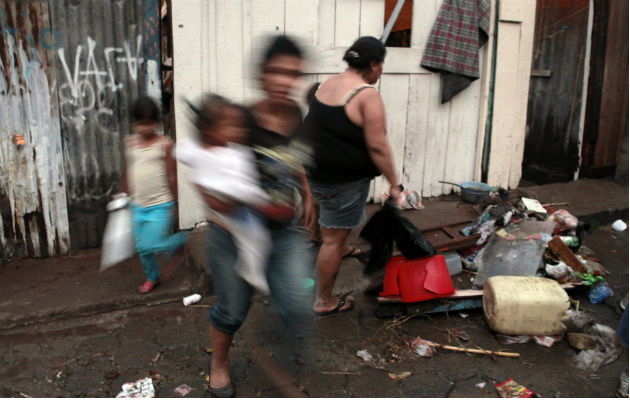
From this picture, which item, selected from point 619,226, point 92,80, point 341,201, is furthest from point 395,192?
point 619,226

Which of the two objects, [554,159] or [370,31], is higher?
[370,31]

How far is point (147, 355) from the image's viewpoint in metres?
3.38

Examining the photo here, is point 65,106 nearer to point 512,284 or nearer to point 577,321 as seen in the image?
point 512,284

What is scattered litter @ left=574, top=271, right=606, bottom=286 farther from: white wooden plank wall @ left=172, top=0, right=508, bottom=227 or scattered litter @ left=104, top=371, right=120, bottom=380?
scattered litter @ left=104, top=371, right=120, bottom=380

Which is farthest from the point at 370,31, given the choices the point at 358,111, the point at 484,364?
the point at 484,364

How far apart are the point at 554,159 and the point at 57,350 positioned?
20.5 feet

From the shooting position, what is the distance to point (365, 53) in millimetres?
3348

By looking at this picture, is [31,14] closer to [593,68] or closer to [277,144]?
[277,144]

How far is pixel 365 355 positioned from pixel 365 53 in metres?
1.84

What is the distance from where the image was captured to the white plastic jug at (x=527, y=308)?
358 cm

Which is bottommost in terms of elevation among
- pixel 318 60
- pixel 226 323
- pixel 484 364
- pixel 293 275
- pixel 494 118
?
pixel 484 364

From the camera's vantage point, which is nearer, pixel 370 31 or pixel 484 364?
pixel 484 364

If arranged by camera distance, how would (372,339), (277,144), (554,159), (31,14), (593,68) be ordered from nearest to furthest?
(277,144) < (372,339) < (31,14) < (593,68) < (554,159)

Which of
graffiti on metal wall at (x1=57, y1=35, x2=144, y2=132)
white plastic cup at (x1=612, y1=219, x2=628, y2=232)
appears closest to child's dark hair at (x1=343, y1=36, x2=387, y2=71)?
graffiti on metal wall at (x1=57, y1=35, x2=144, y2=132)
